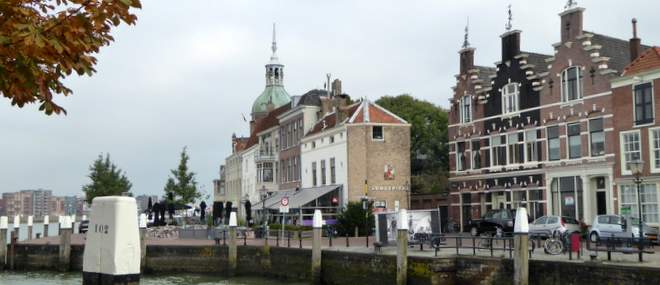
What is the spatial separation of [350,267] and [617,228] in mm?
11257

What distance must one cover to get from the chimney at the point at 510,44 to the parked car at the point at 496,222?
9.71 metres

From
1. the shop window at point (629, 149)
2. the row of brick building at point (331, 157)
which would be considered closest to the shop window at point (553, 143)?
the shop window at point (629, 149)

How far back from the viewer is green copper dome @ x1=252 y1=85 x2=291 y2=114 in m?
97.8

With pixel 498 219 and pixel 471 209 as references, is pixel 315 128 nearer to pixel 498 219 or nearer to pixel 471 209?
pixel 471 209

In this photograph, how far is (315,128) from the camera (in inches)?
2322

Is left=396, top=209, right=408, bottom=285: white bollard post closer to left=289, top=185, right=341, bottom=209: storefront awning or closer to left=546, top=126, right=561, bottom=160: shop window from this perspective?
left=546, top=126, right=561, bottom=160: shop window

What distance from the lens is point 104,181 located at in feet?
237

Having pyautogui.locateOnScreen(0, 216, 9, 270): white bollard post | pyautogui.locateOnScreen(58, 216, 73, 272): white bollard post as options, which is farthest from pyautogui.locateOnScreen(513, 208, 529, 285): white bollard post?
pyautogui.locateOnScreen(0, 216, 9, 270): white bollard post

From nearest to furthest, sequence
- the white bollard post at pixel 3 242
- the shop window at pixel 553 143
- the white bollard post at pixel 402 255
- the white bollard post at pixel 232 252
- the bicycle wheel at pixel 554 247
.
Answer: the bicycle wheel at pixel 554 247 < the white bollard post at pixel 402 255 < the white bollard post at pixel 232 252 < the white bollard post at pixel 3 242 < the shop window at pixel 553 143

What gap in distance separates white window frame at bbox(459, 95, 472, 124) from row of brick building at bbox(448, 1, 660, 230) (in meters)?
0.10

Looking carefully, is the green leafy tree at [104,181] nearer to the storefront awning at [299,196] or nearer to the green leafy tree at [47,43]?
the storefront awning at [299,196]

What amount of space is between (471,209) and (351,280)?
19709 millimetres

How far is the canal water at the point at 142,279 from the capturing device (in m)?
33.6

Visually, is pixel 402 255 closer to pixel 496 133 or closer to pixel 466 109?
pixel 496 133
